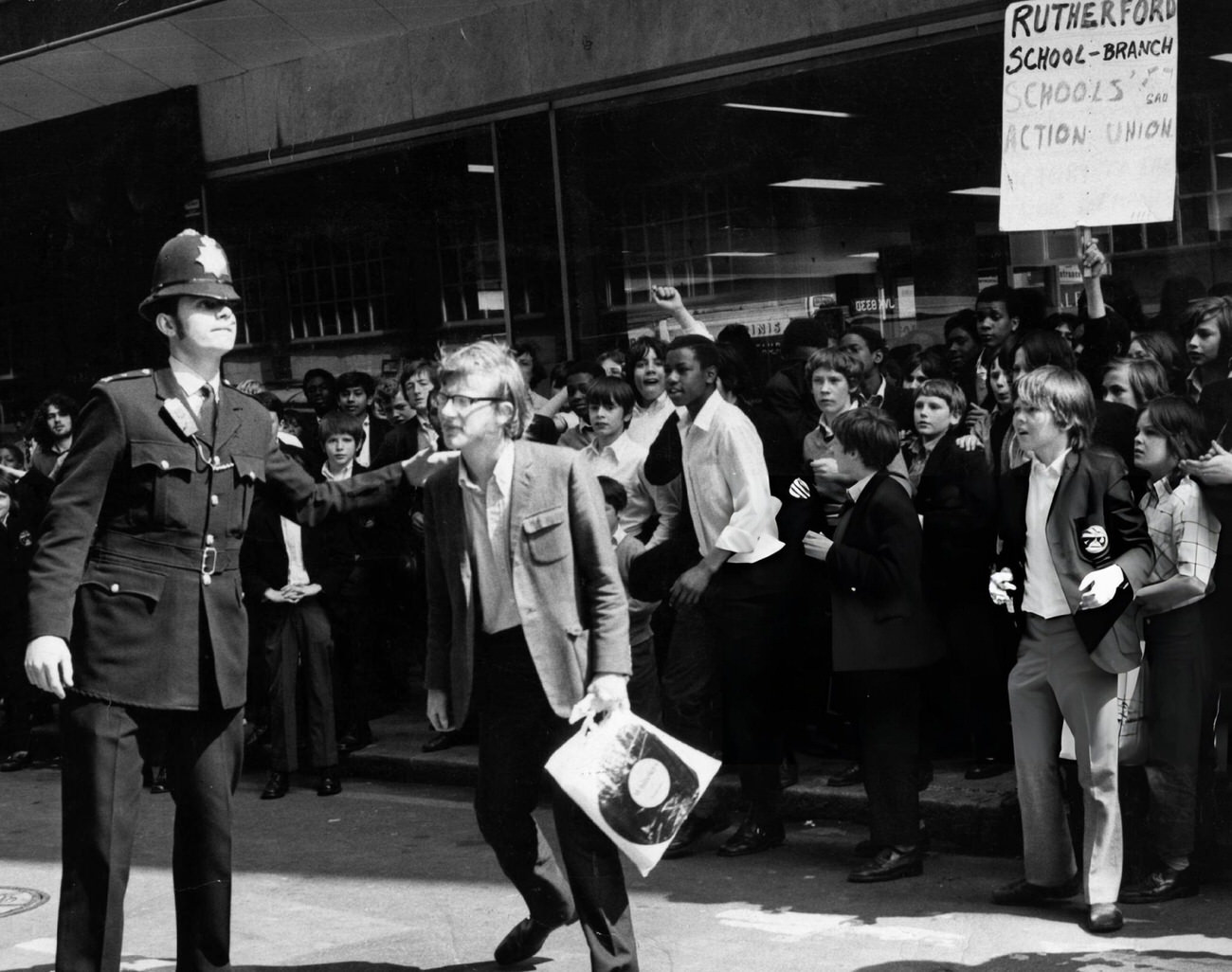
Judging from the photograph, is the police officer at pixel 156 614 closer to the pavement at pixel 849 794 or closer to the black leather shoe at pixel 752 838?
the black leather shoe at pixel 752 838

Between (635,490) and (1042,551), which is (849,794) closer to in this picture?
(635,490)

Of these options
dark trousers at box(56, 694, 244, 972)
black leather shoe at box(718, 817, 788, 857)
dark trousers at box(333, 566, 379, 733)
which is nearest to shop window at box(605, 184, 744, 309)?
dark trousers at box(333, 566, 379, 733)

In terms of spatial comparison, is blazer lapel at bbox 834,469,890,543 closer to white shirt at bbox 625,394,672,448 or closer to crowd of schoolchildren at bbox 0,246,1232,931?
crowd of schoolchildren at bbox 0,246,1232,931

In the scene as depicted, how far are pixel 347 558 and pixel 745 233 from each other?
334 cm

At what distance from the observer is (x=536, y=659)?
548 centimetres

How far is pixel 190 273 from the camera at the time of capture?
540cm

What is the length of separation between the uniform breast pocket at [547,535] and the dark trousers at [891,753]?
2.01 m

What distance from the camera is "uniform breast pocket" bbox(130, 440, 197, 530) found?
5312 millimetres

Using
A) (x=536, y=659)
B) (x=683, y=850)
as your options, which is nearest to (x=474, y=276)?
(x=683, y=850)

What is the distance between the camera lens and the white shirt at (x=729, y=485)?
7.46 m

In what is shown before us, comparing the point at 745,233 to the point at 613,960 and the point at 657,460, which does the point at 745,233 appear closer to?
the point at 657,460

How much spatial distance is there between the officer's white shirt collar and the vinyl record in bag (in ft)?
5.42

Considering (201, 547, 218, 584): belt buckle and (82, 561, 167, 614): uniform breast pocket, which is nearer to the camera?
(82, 561, 167, 614): uniform breast pocket

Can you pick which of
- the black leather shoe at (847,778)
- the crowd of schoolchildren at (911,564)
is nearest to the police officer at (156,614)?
the crowd of schoolchildren at (911,564)
